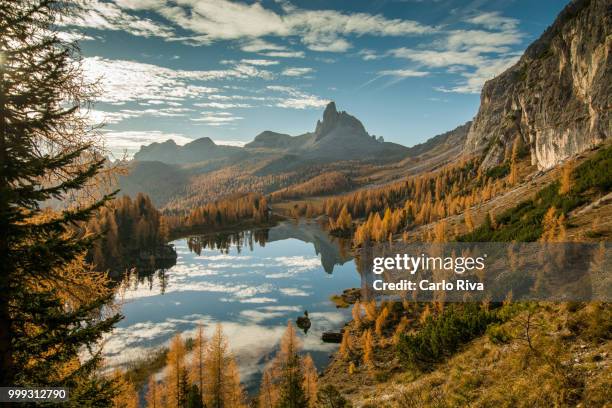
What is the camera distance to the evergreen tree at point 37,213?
8.05 metres

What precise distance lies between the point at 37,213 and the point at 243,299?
8441 centimetres

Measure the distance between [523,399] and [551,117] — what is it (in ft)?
372

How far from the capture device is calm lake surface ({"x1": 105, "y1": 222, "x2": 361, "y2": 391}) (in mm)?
61375

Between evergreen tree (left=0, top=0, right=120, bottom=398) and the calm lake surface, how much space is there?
2241 cm

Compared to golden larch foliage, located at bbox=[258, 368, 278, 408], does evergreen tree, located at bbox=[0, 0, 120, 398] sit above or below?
above

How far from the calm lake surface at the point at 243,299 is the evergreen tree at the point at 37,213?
73.5ft

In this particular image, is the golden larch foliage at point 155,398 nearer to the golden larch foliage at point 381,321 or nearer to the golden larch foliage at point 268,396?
the golden larch foliage at point 268,396

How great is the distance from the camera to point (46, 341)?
8484mm

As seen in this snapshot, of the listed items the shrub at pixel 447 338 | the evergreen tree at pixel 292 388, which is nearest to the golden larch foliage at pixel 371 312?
the shrub at pixel 447 338

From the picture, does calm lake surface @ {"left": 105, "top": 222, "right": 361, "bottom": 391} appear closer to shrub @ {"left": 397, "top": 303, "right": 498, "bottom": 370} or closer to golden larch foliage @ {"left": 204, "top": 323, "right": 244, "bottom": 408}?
golden larch foliage @ {"left": 204, "top": 323, "right": 244, "bottom": 408}

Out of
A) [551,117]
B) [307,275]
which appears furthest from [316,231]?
[551,117]

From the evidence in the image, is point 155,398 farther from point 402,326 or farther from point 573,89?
point 573,89

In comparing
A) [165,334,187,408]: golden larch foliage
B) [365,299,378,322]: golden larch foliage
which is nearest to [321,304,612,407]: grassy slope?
[165,334,187,408]: golden larch foliage

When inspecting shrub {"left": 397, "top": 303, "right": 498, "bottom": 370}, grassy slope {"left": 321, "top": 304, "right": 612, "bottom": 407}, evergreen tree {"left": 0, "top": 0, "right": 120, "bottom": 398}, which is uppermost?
evergreen tree {"left": 0, "top": 0, "right": 120, "bottom": 398}
